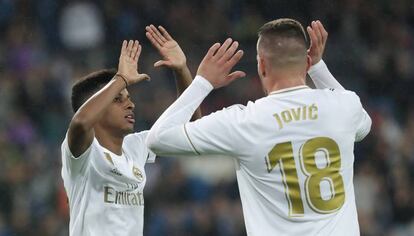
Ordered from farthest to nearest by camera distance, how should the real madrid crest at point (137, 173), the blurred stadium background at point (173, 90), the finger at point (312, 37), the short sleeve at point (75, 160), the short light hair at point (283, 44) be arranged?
1. the blurred stadium background at point (173, 90)
2. the real madrid crest at point (137, 173)
3. the short sleeve at point (75, 160)
4. the finger at point (312, 37)
5. the short light hair at point (283, 44)

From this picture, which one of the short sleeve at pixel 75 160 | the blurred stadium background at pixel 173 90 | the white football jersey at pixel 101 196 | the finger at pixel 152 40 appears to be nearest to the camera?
the finger at pixel 152 40

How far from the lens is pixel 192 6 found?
631 inches

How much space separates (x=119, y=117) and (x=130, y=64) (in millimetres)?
636

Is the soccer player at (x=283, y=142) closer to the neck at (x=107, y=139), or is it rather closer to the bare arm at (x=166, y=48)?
the bare arm at (x=166, y=48)

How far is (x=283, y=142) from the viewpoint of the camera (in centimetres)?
506

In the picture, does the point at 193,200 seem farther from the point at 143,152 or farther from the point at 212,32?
the point at 143,152

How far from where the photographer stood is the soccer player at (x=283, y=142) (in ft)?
16.6

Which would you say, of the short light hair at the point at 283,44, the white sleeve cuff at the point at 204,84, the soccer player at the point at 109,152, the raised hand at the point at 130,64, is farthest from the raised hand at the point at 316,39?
the raised hand at the point at 130,64

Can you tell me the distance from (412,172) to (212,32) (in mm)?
3724

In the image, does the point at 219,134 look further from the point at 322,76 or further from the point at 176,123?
the point at 322,76

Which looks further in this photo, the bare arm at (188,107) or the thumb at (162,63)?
the thumb at (162,63)

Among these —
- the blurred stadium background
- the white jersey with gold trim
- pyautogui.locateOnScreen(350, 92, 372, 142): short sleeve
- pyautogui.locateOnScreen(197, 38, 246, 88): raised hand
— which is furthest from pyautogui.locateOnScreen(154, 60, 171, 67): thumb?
the blurred stadium background

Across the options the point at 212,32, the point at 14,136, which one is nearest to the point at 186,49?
the point at 212,32

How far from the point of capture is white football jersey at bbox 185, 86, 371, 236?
→ 504 centimetres
